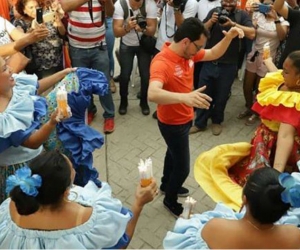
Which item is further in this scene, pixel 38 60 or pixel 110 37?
pixel 110 37

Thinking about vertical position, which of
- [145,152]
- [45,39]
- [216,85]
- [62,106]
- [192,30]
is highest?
[192,30]

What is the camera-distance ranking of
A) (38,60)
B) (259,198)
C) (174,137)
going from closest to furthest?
(259,198)
(174,137)
(38,60)

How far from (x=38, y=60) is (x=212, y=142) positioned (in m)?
2.15

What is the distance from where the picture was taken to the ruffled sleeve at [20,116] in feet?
8.41

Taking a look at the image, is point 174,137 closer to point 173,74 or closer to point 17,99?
point 173,74

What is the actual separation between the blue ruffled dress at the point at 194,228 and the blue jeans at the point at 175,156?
1115 millimetres

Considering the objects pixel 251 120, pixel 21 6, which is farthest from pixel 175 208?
pixel 21 6

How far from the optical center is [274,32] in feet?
15.6

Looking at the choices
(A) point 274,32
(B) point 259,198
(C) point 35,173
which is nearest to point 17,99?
(C) point 35,173

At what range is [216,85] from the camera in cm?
484

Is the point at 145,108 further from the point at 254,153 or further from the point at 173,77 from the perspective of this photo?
the point at 254,153

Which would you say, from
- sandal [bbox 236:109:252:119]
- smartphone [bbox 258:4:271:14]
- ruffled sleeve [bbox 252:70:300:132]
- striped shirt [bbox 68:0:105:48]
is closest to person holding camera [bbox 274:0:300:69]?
smartphone [bbox 258:4:271:14]

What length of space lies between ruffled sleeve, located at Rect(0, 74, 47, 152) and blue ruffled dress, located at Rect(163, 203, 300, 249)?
111cm

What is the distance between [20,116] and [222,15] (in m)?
2.61
